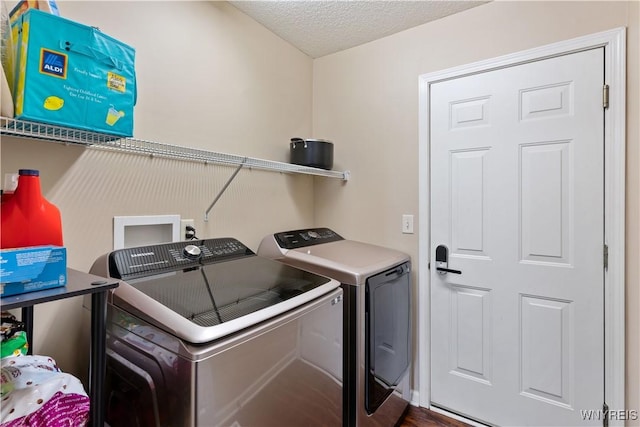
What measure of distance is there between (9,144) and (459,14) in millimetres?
2339

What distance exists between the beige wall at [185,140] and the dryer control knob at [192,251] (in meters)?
0.26

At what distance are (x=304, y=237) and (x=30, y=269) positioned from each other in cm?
147

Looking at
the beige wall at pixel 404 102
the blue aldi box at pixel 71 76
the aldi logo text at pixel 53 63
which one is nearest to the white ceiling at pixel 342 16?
the beige wall at pixel 404 102

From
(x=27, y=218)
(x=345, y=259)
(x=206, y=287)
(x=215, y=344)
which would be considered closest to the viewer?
(x=215, y=344)

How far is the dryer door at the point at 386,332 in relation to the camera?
1.65 m

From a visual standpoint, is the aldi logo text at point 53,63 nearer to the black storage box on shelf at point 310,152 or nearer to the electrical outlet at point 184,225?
the electrical outlet at point 184,225

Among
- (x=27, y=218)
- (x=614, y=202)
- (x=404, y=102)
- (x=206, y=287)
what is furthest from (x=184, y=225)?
(x=614, y=202)

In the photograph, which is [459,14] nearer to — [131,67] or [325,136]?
[325,136]

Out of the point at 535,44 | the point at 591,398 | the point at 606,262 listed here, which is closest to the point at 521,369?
the point at 591,398

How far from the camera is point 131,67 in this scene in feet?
3.72

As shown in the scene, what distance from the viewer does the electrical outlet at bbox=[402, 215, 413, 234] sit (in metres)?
2.18

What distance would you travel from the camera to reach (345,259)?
5.92ft

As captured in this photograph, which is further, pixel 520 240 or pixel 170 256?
pixel 520 240

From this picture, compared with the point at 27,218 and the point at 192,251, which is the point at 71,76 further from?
the point at 192,251
